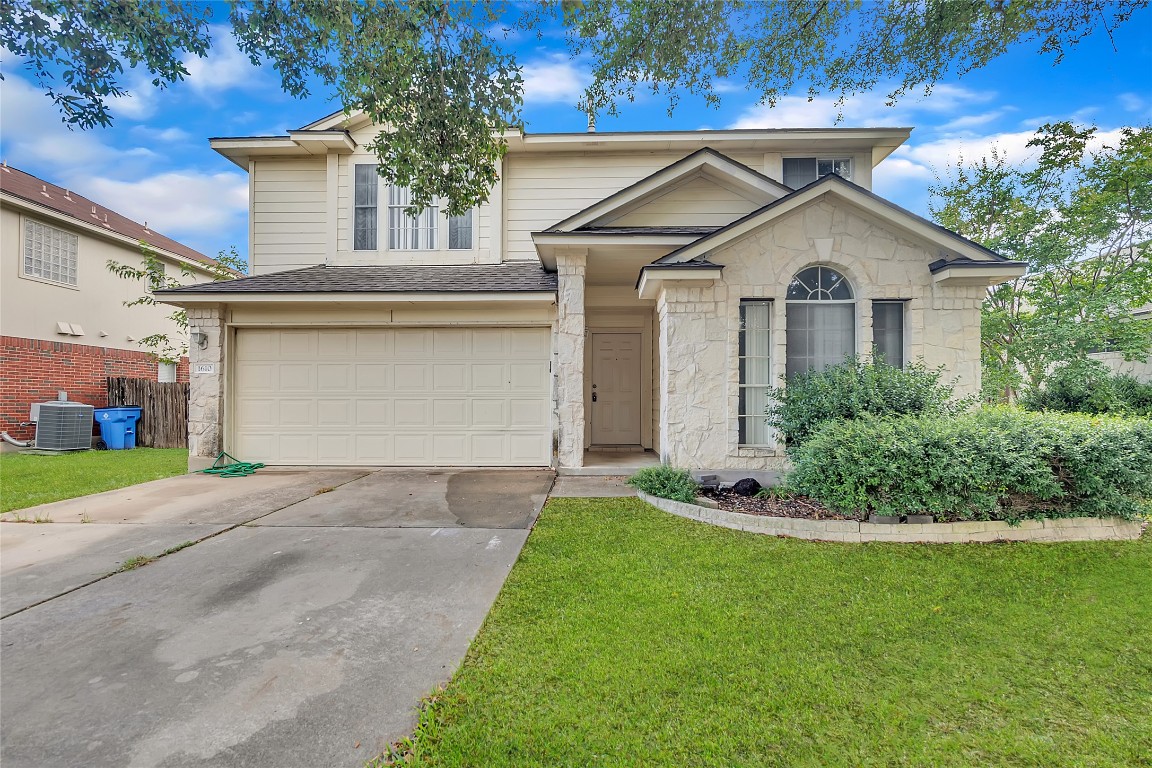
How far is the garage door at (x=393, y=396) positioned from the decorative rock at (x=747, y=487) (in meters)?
3.55

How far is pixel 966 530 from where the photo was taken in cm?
457

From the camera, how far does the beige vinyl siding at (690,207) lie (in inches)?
314

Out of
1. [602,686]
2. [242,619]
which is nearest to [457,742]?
[602,686]

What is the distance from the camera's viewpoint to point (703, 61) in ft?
18.9

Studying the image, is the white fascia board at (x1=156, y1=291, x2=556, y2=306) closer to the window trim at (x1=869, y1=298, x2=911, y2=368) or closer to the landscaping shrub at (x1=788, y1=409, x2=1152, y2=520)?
the window trim at (x1=869, y1=298, x2=911, y2=368)

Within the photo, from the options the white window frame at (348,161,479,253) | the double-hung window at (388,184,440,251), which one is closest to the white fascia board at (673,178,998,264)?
the white window frame at (348,161,479,253)

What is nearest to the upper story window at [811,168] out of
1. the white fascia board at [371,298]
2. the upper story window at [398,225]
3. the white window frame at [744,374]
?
the white window frame at [744,374]

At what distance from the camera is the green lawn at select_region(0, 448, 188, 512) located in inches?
252

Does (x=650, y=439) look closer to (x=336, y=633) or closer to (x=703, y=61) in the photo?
(x=703, y=61)

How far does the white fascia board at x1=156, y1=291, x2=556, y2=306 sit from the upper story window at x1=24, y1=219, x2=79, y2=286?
7193 millimetres

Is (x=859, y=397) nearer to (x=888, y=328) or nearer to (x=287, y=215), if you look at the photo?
(x=888, y=328)

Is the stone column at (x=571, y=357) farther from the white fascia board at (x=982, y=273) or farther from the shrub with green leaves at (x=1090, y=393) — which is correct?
the shrub with green leaves at (x=1090, y=393)

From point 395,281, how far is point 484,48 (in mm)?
4758

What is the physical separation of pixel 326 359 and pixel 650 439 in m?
6.38
